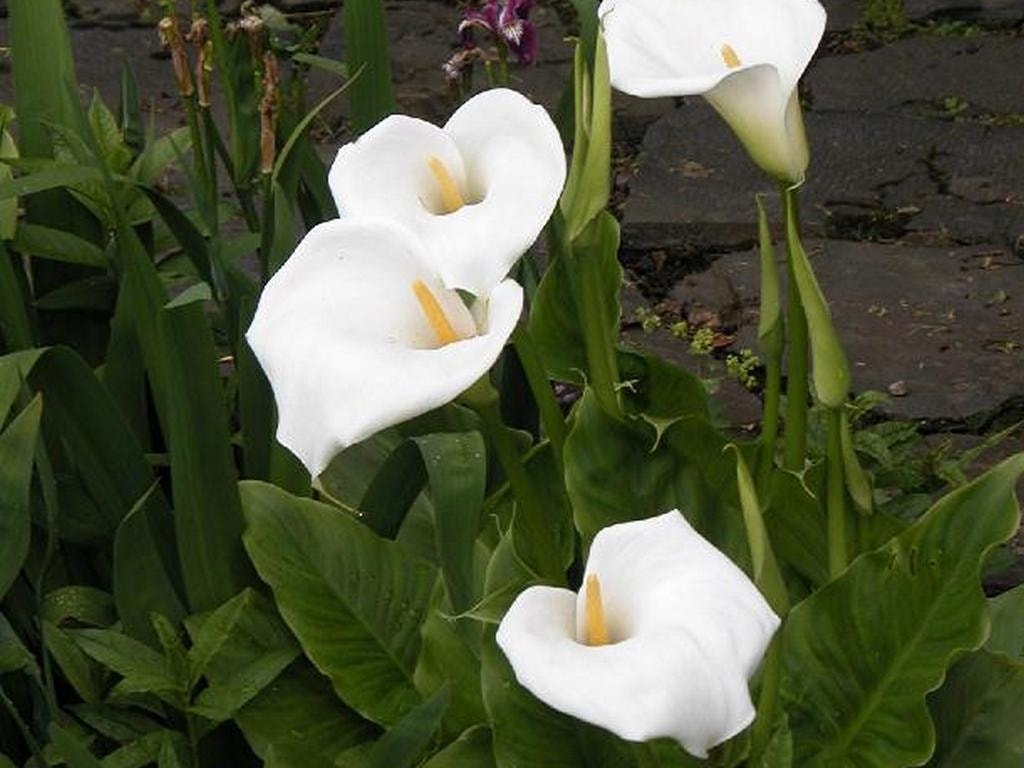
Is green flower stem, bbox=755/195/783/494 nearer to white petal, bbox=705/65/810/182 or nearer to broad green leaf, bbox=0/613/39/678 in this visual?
white petal, bbox=705/65/810/182

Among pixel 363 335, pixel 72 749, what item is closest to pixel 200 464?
pixel 72 749

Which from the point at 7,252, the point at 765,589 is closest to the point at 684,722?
the point at 765,589

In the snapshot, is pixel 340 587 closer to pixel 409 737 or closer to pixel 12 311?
pixel 409 737

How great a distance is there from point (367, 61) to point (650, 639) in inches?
31.9

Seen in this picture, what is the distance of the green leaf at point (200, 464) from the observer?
1.41 m

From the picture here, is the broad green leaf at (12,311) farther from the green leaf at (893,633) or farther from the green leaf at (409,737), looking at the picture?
the green leaf at (893,633)

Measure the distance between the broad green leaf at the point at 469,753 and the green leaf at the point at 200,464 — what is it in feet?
0.83

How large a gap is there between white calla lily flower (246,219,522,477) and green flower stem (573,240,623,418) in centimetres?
12

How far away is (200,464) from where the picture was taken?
1434 mm

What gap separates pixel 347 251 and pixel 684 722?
0.36 meters

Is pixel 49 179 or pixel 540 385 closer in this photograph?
pixel 540 385

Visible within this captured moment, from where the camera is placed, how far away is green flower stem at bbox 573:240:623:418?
4.09 feet

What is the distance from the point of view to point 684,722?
0.88 metres

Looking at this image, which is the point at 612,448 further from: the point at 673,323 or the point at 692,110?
the point at 692,110
